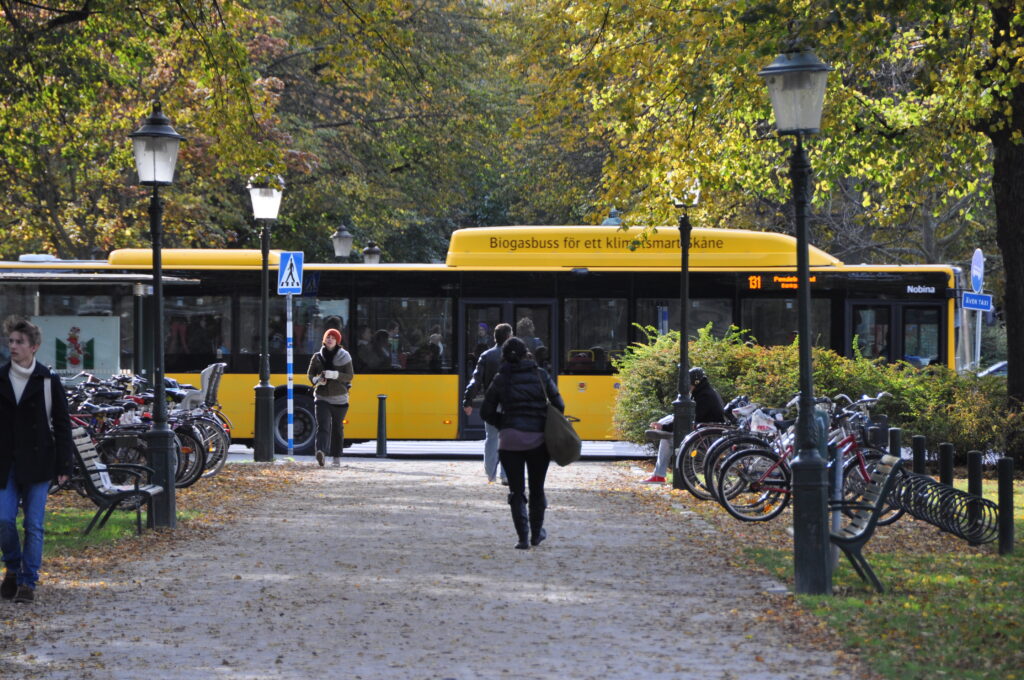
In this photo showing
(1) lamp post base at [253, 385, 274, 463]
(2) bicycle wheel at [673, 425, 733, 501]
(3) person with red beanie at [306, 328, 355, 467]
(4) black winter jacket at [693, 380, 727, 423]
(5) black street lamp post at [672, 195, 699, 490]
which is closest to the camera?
(2) bicycle wheel at [673, 425, 733, 501]

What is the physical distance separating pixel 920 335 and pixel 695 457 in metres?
7.86

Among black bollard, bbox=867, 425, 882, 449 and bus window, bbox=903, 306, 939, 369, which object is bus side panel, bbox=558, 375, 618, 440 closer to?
bus window, bbox=903, 306, 939, 369

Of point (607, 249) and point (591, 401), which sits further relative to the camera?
point (607, 249)

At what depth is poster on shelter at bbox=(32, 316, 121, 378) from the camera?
63.1 ft

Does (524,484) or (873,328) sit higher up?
(873,328)

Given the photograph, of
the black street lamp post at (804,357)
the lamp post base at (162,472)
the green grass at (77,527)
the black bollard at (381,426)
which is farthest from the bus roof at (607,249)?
the black street lamp post at (804,357)

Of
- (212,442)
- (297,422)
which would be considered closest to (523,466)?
(212,442)

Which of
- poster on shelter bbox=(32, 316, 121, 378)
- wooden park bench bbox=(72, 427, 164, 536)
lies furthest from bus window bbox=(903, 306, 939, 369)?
wooden park bench bbox=(72, 427, 164, 536)

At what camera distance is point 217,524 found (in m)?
13.5

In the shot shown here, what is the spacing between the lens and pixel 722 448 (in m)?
14.6

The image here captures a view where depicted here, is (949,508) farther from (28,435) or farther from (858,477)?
(28,435)

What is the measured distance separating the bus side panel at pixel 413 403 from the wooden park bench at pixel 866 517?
12.3m

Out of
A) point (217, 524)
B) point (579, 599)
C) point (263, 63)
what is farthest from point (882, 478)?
point (263, 63)

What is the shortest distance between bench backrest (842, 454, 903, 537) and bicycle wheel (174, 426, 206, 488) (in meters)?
7.87
